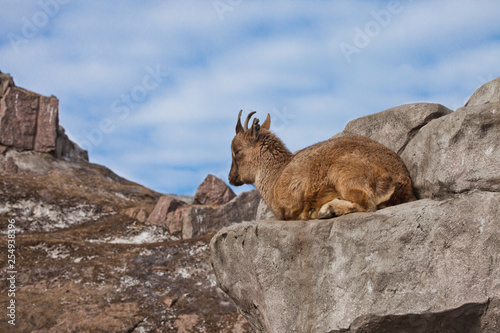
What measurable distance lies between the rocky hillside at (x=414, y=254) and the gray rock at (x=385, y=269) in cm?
1

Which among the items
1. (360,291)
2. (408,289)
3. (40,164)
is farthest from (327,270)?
(40,164)

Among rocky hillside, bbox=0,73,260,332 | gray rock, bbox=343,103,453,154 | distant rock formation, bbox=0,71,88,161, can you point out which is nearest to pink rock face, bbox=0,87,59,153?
distant rock formation, bbox=0,71,88,161

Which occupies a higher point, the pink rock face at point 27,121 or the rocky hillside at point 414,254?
the pink rock face at point 27,121

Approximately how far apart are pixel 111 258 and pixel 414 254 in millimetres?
12480

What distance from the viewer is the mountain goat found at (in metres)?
7.28

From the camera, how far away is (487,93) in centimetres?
763

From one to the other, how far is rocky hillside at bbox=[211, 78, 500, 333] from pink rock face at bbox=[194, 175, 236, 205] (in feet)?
56.9

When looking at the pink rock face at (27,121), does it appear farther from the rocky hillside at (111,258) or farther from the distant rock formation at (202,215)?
the distant rock formation at (202,215)

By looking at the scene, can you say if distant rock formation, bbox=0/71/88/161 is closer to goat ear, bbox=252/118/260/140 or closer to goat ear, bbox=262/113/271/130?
goat ear, bbox=262/113/271/130

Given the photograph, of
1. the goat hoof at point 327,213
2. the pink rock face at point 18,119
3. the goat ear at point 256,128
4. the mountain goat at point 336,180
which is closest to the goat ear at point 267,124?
the goat ear at point 256,128

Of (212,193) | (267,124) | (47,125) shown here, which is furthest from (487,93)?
(47,125)

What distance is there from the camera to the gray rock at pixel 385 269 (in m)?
5.90

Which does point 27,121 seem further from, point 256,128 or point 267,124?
point 256,128

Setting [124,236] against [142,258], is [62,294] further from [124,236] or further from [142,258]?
[124,236]
